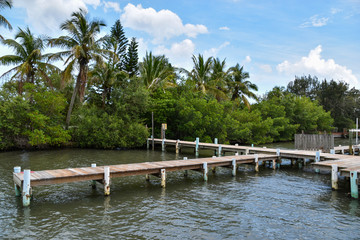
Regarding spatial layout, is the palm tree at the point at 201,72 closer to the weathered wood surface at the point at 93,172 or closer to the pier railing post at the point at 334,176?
the weathered wood surface at the point at 93,172

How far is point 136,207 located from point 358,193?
8243 mm

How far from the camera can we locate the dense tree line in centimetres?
2311

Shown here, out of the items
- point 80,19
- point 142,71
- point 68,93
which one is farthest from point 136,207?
point 68,93

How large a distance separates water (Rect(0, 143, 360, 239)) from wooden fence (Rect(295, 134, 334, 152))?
6205 mm

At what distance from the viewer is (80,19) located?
2391 cm

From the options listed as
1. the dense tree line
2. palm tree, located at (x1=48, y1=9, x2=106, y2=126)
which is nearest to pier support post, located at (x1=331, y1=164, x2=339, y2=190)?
the dense tree line

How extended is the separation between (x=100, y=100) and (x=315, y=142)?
66.2 ft

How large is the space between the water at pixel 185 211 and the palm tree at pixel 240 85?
2542cm

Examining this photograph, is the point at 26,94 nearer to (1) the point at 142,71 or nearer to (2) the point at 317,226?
(1) the point at 142,71

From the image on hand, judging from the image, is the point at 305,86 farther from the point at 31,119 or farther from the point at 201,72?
the point at 31,119

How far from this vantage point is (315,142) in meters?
19.0

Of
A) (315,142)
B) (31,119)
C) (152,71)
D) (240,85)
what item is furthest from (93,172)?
(240,85)

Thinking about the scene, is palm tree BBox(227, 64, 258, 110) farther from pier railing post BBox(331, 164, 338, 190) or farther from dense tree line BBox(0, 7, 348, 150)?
pier railing post BBox(331, 164, 338, 190)

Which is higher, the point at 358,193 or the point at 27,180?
the point at 27,180
